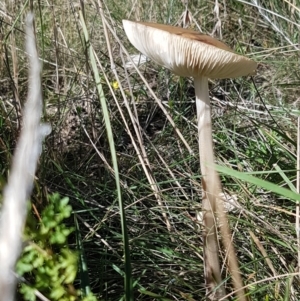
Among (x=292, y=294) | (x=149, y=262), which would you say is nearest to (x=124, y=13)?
(x=149, y=262)

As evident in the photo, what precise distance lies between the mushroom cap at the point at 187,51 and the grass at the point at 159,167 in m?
0.13

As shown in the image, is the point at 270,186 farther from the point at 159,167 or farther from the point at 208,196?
the point at 159,167

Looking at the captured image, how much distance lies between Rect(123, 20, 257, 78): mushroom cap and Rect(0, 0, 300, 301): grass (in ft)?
0.42

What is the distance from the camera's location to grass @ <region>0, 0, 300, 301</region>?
118 cm

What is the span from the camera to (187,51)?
1.03m

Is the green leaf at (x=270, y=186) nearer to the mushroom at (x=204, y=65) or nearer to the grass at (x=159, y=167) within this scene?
the grass at (x=159, y=167)

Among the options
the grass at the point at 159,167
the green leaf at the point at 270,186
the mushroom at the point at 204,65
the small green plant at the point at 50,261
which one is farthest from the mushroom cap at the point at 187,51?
the small green plant at the point at 50,261

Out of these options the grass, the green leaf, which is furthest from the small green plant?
the green leaf

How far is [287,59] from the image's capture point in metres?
2.07

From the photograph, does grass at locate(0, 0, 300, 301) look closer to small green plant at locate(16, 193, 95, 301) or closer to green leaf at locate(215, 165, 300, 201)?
green leaf at locate(215, 165, 300, 201)

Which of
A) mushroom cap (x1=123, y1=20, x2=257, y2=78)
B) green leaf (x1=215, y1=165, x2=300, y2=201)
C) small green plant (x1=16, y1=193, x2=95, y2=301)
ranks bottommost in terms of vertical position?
small green plant (x1=16, y1=193, x2=95, y2=301)

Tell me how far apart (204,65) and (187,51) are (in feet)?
0.19

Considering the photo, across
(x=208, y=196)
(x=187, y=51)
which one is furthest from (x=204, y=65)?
(x=208, y=196)

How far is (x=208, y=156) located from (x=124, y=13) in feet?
5.10
